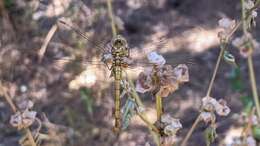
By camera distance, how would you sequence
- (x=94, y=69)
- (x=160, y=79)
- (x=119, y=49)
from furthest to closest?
1. (x=94, y=69)
2. (x=119, y=49)
3. (x=160, y=79)

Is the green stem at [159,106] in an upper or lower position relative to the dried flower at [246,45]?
lower

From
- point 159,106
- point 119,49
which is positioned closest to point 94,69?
point 119,49

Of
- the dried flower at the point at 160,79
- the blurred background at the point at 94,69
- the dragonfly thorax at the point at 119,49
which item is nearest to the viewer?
the dried flower at the point at 160,79

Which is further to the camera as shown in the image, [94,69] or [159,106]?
[94,69]

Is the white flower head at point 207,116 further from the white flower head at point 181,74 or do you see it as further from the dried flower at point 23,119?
the dried flower at point 23,119

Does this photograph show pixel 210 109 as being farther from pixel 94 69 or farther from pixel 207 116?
pixel 94 69

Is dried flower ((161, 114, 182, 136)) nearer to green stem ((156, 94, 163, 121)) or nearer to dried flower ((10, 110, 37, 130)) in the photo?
green stem ((156, 94, 163, 121))

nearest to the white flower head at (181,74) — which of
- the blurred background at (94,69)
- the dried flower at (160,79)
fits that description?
the dried flower at (160,79)

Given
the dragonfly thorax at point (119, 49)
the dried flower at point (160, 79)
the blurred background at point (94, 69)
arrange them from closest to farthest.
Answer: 1. the dried flower at point (160, 79)
2. the dragonfly thorax at point (119, 49)
3. the blurred background at point (94, 69)
